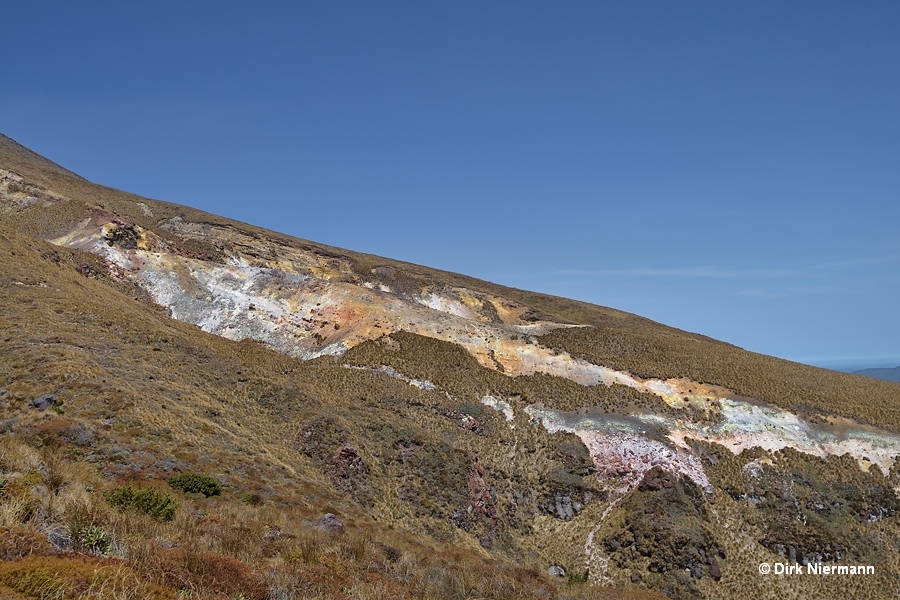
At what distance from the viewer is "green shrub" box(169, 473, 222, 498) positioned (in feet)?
58.2

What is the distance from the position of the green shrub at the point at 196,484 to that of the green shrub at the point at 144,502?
4.21 metres

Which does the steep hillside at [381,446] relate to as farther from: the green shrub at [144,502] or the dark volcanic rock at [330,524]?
the dark volcanic rock at [330,524]

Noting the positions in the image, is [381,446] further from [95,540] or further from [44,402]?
[95,540]

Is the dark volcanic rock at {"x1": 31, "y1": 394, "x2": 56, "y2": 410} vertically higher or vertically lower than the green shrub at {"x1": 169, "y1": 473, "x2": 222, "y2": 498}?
higher

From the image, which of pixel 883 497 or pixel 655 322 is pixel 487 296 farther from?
pixel 883 497

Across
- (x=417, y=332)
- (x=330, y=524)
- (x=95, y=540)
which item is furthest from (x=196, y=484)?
(x=417, y=332)

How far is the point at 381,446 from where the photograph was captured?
33.1 m

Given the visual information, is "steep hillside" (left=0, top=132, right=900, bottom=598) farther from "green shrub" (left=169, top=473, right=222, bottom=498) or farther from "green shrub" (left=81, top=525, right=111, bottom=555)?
"green shrub" (left=169, top=473, right=222, bottom=498)

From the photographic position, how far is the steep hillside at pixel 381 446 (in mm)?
11742

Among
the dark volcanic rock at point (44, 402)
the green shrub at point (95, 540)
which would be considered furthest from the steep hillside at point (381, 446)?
the dark volcanic rock at point (44, 402)

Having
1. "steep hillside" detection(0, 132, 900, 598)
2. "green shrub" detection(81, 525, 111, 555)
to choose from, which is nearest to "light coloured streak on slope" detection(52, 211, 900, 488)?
"steep hillside" detection(0, 132, 900, 598)

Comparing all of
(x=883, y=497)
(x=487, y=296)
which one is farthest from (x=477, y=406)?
A: (x=487, y=296)

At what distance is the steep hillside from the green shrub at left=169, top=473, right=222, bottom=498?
1.04 ft

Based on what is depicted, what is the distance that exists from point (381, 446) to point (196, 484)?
624 inches
